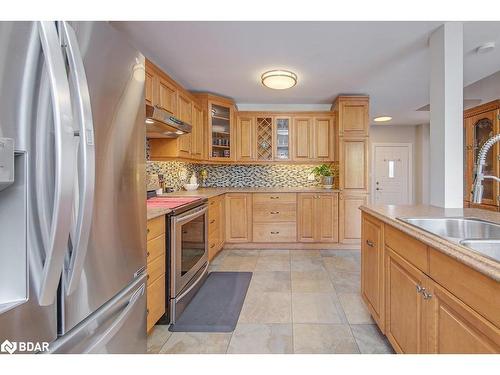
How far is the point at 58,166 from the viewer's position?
69 centimetres

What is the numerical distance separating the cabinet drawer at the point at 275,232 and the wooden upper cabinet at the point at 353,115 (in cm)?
166

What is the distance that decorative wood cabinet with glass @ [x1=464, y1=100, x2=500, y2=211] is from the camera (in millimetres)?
3166

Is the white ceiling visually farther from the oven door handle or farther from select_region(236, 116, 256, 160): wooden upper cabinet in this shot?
the oven door handle

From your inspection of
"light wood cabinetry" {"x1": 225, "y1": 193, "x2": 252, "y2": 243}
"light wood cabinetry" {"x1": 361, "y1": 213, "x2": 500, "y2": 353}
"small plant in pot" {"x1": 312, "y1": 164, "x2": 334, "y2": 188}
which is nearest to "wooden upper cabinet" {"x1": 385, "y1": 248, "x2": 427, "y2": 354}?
"light wood cabinetry" {"x1": 361, "y1": 213, "x2": 500, "y2": 353}

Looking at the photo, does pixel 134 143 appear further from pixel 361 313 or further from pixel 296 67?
pixel 296 67

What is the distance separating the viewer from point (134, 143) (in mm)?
1180

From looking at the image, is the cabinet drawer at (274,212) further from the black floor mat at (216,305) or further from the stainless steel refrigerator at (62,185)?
the stainless steel refrigerator at (62,185)

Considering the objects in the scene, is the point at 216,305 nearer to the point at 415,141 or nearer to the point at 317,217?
the point at 317,217

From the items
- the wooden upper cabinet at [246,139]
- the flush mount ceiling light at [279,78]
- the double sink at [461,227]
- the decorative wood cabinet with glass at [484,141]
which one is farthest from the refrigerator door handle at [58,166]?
the decorative wood cabinet with glass at [484,141]

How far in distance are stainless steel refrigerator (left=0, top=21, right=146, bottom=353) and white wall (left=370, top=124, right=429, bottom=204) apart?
20.8ft

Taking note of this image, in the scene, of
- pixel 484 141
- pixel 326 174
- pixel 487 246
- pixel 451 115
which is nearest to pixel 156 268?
pixel 487 246

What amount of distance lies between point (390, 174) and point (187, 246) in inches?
222
